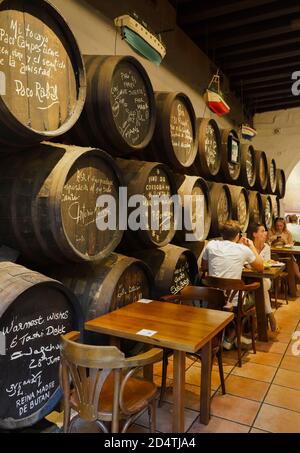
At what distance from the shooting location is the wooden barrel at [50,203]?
1.96m

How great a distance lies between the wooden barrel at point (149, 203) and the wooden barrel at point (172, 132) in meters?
0.30

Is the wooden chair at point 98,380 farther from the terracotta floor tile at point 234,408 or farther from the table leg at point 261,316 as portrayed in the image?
the table leg at point 261,316

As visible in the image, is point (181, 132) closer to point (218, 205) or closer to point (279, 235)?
point (218, 205)

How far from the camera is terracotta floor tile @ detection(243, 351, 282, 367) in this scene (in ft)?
10.9

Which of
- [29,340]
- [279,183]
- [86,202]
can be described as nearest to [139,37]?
[86,202]

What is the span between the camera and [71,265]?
2.42 m

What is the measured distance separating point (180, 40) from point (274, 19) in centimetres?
131

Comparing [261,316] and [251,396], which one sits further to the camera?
[261,316]

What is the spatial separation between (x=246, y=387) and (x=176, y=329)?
48.0 inches

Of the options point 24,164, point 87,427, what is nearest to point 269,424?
point 87,427

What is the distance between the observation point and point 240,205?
495cm

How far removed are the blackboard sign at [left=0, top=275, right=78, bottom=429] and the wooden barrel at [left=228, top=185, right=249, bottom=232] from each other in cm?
311

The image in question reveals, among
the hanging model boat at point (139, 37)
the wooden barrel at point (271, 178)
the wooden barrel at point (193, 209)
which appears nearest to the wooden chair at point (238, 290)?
the wooden barrel at point (193, 209)

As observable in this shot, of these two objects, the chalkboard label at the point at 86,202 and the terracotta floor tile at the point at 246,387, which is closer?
the chalkboard label at the point at 86,202
